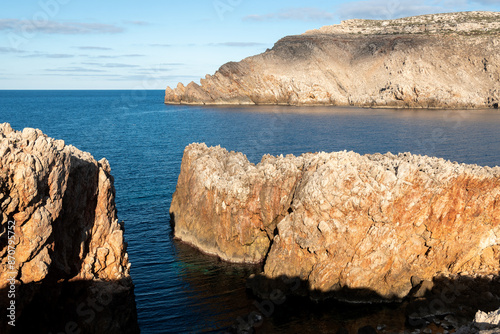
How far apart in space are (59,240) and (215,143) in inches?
2861

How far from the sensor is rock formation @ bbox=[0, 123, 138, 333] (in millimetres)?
19812

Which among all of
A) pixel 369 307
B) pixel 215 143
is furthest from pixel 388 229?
pixel 215 143

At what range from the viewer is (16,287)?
20094 mm

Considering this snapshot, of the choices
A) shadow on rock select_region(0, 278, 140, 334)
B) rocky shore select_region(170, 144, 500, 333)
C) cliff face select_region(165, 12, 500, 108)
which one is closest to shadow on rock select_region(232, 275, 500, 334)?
rocky shore select_region(170, 144, 500, 333)

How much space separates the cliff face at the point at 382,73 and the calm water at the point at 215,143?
2241 centimetres

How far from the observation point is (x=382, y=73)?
608 feet

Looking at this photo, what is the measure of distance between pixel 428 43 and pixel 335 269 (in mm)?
177055

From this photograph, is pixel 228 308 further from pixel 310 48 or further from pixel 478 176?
pixel 310 48

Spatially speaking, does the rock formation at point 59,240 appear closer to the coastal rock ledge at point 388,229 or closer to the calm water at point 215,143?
the calm water at point 215,143

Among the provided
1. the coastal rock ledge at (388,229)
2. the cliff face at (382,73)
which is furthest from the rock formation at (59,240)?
the cliff face at (382,73)

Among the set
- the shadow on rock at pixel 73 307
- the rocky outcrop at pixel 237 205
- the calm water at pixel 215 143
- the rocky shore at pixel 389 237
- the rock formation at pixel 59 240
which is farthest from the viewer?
→ the rocky outcrop at pixel 237 205

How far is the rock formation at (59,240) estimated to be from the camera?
65.0 ft

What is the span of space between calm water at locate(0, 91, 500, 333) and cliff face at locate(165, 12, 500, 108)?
22.4 metres

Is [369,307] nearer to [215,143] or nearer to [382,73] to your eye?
[215,143]
